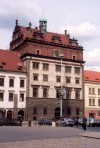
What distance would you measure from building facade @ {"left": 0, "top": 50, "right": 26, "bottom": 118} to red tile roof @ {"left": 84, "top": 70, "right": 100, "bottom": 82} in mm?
21876

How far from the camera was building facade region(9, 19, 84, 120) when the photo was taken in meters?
73.0

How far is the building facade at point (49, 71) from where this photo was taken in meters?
73.0

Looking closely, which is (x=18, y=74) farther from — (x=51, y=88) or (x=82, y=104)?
(x=82, y=104)

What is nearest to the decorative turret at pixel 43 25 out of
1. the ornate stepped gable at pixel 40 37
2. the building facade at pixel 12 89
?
the ornate stepped gable at pixel 40 37

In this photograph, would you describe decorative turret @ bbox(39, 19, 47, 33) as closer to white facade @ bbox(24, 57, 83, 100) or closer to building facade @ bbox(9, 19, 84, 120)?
building facade @ bbox(9, 19, 84, 120)

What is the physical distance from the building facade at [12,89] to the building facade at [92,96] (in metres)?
20.7

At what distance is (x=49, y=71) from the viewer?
248 ft

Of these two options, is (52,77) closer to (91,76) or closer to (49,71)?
(49,71)

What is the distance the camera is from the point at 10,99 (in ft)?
229

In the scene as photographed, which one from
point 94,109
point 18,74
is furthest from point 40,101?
point 94,109

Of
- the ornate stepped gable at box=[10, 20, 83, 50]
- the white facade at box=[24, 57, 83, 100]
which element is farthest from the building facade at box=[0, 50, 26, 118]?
the ornate stepped gable at box=[10, 20, 83, 50]

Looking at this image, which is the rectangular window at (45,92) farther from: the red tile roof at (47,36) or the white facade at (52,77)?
the red tile roof at (47,36)

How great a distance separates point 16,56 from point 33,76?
718 cm

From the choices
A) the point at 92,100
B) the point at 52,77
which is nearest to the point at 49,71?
the point at 52,77
